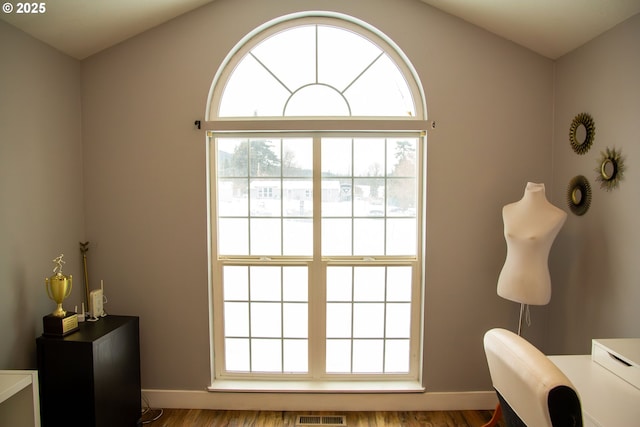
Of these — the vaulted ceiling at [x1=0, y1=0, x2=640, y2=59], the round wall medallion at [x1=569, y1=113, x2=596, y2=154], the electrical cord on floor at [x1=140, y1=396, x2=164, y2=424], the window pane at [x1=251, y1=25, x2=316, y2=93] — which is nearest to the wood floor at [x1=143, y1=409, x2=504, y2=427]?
the electrical cord on floor at [x1=140, y1=396, x2=164, y2=424]

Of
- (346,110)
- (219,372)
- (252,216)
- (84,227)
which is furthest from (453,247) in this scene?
(84,227)

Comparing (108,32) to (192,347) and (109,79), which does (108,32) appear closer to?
(109,79)

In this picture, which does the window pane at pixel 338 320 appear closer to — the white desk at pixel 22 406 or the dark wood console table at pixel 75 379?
the dark wood console table at pixel 75 379

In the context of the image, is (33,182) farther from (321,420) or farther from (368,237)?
(321,420)

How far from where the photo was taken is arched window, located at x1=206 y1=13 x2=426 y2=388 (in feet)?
8.14

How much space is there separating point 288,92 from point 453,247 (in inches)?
65.3

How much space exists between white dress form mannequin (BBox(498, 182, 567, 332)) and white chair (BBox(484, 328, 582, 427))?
1.04 metres

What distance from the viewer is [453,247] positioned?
246 centimetres

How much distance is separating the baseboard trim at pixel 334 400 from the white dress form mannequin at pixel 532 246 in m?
1.00

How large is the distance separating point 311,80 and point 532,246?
1.83 m

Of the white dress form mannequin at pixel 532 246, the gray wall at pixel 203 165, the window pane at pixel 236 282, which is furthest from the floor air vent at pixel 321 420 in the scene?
the white dress form mannequin at pixel 532 246

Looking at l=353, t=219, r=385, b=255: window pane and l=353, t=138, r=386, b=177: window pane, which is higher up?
l=353, t=138, r=386, b=177: window pane

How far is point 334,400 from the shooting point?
8.26 feet

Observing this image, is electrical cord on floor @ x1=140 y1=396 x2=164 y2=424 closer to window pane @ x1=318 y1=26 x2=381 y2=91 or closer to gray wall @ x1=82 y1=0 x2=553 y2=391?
gray wall @ x1=82 y1=0 x2=553 y2=391
